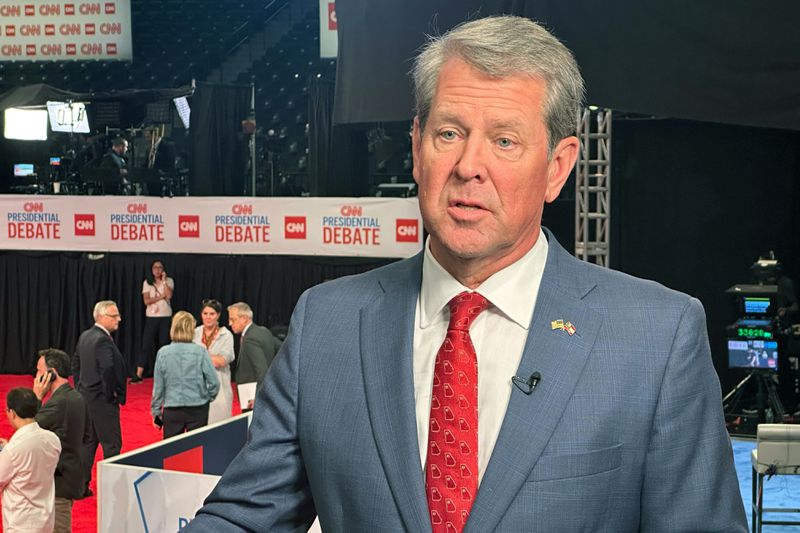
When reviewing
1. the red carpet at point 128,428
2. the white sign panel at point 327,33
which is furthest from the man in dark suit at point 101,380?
the white sign panel at point 327,33

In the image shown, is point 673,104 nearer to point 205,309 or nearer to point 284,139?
point 205,309

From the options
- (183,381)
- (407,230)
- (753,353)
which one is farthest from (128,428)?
(753,353)

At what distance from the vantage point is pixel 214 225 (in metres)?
14.1

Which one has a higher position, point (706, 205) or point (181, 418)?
point (706, 205)

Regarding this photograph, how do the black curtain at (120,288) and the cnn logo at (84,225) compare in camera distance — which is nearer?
the black curtain at (120,288)

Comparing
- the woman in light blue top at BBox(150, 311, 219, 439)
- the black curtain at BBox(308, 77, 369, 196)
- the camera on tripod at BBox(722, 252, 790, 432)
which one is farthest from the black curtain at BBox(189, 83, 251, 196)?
the camera on tripod at BBox(722, 252, 790, 432)

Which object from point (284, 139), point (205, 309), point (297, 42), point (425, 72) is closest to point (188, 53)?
point (297, 42)

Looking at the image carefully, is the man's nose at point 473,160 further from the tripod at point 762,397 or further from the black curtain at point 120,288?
the black curtain at point 120,288

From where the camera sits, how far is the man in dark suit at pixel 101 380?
29.7ft

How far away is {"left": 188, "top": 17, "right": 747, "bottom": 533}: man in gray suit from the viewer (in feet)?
4.56

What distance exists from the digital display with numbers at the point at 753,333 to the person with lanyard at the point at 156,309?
7.56m

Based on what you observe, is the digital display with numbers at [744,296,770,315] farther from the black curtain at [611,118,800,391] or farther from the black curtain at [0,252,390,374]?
the black curtain at [0,252,390,374]

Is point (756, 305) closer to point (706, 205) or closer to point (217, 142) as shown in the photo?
point (706, 205)

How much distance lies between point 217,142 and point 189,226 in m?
1.59
